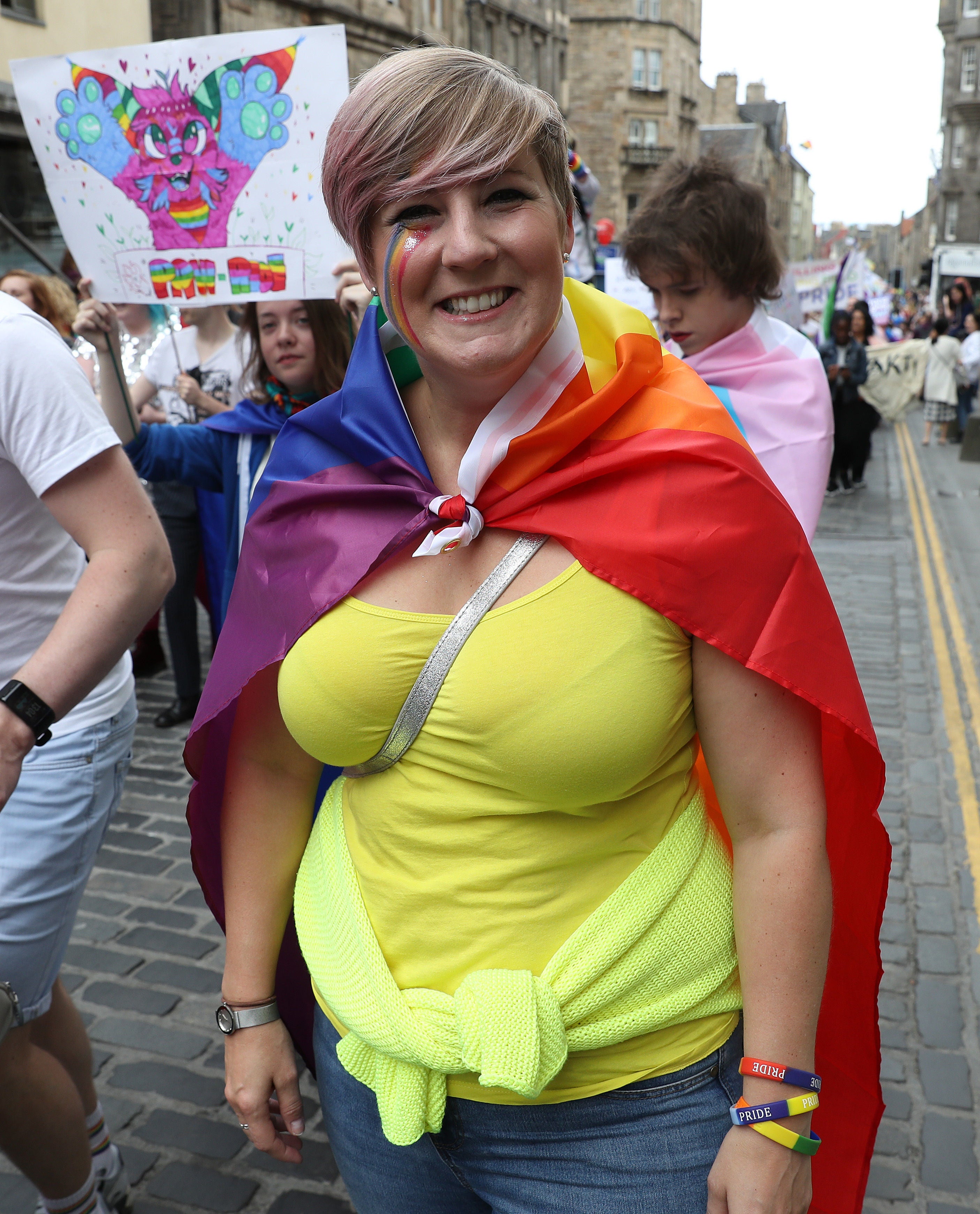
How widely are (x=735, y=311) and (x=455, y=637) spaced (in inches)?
93.6

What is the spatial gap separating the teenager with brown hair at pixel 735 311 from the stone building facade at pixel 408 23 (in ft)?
3.20

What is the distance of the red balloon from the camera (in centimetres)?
1249

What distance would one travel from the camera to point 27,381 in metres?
1.99

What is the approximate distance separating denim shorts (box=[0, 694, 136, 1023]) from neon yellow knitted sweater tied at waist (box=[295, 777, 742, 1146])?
2.54 feet

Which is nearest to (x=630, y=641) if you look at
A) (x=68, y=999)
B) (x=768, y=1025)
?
(x=768, y=1025)

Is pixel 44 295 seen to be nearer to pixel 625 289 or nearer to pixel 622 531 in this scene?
pixel 625 289

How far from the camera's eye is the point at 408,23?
2919 cm

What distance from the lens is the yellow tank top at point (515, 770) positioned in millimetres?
1431

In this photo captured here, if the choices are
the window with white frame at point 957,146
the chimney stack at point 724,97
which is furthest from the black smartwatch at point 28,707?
the chimney stack at point 724,97

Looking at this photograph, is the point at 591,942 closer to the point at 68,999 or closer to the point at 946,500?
the point at 68,999

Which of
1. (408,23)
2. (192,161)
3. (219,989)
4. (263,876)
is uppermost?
(408,23)

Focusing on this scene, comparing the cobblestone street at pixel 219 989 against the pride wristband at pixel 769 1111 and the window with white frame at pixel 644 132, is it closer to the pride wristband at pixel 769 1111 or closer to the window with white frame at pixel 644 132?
the pride wristband at pixel 769 1111

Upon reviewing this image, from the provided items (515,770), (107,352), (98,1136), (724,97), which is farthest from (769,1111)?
(724,97)

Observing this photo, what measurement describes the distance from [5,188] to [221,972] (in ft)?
46.1
